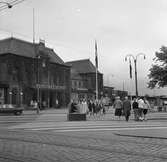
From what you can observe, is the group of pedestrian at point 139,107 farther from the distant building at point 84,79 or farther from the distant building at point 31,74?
the distant building at point 84,79

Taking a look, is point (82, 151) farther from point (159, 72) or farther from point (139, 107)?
point (159, 72)

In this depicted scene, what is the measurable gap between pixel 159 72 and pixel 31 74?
3386 centimetres

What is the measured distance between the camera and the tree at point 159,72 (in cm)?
5378

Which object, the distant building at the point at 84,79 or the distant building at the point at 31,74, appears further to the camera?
the distant building at the point at 84,79

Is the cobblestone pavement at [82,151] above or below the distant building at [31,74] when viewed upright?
below

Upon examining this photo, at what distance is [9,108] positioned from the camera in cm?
4719

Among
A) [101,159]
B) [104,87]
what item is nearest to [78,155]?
[101,159]

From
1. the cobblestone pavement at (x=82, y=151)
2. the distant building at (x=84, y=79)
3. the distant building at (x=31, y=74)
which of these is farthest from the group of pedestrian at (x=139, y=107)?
the distant building at (x=84, y=79)

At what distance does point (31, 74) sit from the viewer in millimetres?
78062

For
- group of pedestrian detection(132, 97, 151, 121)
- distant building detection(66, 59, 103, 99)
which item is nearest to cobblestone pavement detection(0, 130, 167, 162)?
group of pedestrian detection(132, 97, 151, 121)

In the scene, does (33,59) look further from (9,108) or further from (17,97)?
(9,108)

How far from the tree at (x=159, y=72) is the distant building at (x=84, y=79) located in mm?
49981

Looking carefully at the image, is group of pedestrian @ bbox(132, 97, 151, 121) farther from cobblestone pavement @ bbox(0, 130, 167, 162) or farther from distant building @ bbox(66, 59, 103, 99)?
distant building @ bbox(66, 59, 103, 99)

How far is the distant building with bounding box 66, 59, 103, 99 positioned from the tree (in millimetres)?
49981
